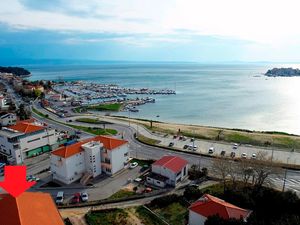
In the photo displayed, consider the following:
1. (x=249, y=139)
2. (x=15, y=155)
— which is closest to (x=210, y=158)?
(x=249, y=139)

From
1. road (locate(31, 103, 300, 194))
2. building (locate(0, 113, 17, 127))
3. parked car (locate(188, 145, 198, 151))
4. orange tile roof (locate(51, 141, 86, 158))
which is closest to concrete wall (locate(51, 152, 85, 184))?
orange tile roof (locate(51, 141, 86, 158))

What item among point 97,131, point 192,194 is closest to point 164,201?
point 192,194

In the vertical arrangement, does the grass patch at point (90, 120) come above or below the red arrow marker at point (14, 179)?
below

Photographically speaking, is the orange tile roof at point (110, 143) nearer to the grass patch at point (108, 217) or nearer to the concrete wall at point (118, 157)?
the concrete wall at point (118, 157)

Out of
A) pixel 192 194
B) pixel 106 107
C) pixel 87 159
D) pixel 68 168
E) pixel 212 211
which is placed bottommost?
pixel 106 107

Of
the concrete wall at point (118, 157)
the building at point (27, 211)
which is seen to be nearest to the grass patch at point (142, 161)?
the concrete wall at point (118, 157)

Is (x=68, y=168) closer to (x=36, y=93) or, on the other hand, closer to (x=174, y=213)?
(x=174, y=213)

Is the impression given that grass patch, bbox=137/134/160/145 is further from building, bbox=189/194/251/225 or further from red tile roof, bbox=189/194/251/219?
red tile roof, bbox=189/194/251/219

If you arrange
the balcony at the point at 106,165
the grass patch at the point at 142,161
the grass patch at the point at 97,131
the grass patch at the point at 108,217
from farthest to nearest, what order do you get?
1. the grass patch at the point at 97,131
2. the grass patch at the point at 142,161
3. the balcony at the point at 106,165
4. the grass patch at the point at 108,217
